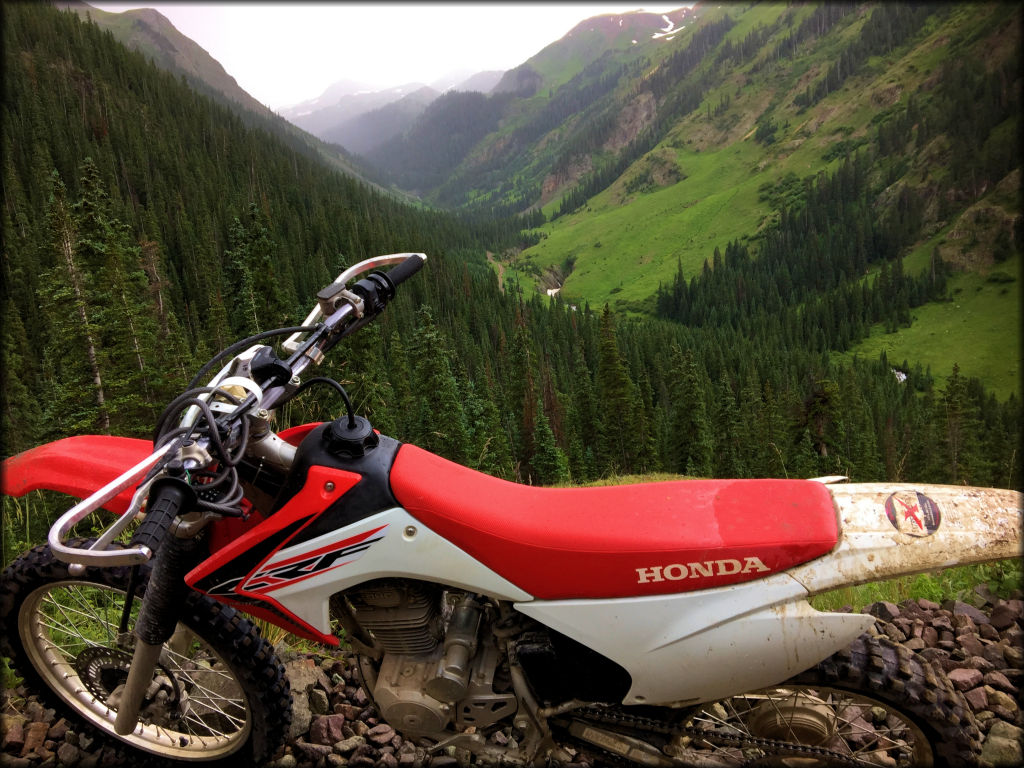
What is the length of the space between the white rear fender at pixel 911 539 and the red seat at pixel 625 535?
0.07m

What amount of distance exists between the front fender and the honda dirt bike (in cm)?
5

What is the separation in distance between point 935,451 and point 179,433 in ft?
228

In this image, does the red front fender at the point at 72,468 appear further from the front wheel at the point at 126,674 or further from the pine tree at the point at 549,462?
the pine tree at the point at 549,462

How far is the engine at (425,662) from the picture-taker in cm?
265

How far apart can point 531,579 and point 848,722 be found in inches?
74.4

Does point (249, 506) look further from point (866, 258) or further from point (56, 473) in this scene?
point (866, 258)

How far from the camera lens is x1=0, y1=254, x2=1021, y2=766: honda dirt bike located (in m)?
2.38

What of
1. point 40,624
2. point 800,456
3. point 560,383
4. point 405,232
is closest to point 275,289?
point 40,624

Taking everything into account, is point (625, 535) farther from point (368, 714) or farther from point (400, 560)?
point (368, 714)

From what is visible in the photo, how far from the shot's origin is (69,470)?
10.2 feet

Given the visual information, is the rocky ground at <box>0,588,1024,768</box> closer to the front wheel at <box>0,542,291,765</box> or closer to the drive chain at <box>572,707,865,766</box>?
the front wheel at <box>0,542,291,765</box>

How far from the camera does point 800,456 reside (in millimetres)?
47156

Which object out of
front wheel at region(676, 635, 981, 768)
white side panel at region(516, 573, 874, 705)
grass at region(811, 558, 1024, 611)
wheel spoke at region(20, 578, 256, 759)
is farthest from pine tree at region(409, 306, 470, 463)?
white side panel at region(516, 573, 874, 705)

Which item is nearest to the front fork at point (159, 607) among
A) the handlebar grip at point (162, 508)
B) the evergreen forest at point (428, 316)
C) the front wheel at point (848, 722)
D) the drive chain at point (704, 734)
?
the handlebar grip at point (162, 508)
